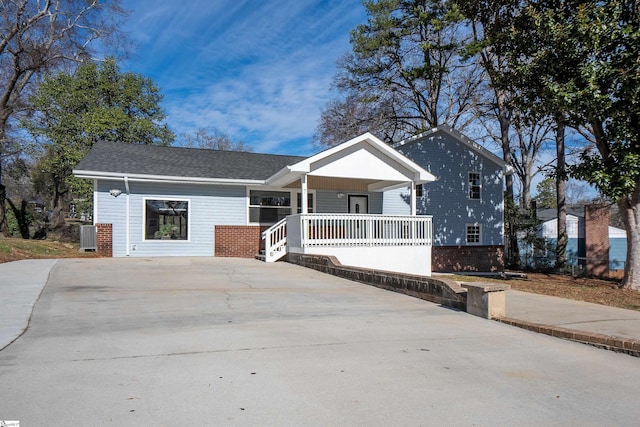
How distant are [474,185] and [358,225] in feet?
29.6

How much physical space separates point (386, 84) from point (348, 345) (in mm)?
24025

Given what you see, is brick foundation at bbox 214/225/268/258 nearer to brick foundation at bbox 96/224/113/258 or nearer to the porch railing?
the porch railing

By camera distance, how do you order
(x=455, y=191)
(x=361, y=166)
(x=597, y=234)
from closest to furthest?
(x=361, y=166)
(x=455, y=191)
(x=597, y=234)

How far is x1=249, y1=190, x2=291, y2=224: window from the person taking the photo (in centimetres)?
1684

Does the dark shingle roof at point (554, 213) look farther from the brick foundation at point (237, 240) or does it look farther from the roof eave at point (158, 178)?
the roof eave at point (158, 178)

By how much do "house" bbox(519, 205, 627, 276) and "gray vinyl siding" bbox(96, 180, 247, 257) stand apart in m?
16.4

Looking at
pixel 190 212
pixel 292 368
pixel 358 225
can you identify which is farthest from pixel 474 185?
pixel 292 368

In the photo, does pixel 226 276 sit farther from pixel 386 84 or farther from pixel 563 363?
pixel 386 84

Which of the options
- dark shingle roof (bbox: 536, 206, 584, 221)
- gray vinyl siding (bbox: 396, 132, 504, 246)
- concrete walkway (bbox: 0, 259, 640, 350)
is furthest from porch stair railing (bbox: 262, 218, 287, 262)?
dark shingle roof (bbox: 536, 206, 584, 221)

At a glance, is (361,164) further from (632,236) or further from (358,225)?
(632,236)

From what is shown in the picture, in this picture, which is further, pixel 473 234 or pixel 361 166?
pixel 473 234

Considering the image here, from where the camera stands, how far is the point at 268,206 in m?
17.1

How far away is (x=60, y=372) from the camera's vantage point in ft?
12.6

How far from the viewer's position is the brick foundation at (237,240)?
16250mm
